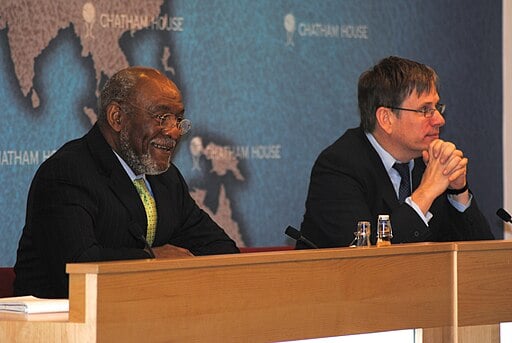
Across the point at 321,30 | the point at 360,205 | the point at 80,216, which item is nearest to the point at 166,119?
the point at 80,216

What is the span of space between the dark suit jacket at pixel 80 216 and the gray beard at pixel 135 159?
0.05 metres

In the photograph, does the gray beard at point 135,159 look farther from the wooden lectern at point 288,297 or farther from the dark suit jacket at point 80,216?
the wooden lectern at point 288,297

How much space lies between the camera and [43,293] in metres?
3.51

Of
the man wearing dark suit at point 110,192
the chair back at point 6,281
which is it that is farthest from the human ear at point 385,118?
the chair back at point 6,281

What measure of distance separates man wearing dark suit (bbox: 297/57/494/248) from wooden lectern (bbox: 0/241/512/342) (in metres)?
0.86

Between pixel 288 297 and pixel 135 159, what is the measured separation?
1.30 m

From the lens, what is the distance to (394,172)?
Answer: 13.6 feet

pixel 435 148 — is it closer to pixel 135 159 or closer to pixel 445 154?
pixel 445 154

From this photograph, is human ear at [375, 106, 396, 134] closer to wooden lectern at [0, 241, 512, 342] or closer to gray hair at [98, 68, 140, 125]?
gray hair at [98, 68, 140, 125]

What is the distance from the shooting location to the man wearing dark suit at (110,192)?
11.0 ft

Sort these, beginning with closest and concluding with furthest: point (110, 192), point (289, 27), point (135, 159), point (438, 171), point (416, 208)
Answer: point (110, 192), point (135, 159), point (416, 208), point (438, 171), point (289, 27)

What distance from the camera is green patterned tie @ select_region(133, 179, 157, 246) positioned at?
3.69 metres

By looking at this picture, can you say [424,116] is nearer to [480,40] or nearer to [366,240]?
[366,240]

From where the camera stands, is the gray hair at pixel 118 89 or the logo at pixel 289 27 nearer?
the gray hair at pixel 118 89
